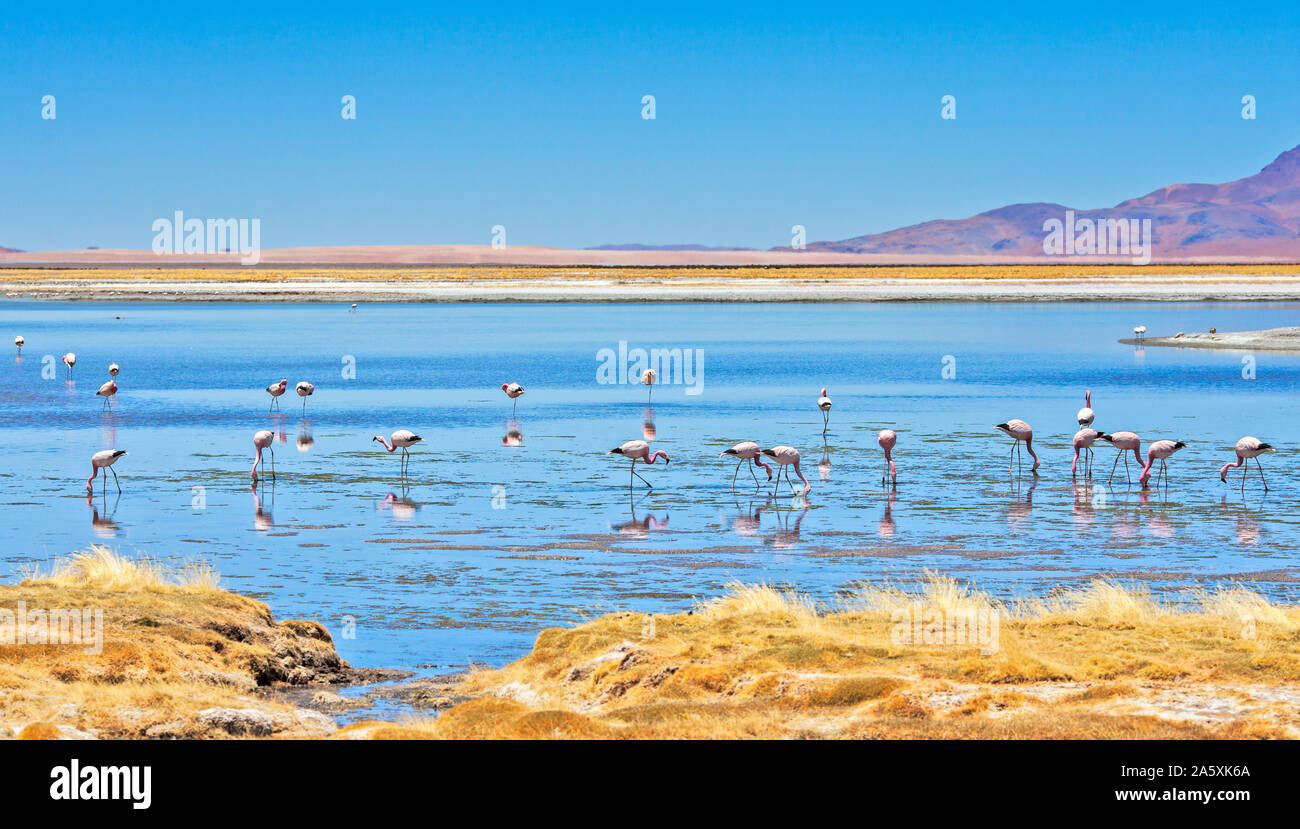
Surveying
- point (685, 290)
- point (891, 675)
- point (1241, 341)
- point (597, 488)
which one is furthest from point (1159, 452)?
point (685, 290)

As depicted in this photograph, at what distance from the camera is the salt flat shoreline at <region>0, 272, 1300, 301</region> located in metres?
90.8

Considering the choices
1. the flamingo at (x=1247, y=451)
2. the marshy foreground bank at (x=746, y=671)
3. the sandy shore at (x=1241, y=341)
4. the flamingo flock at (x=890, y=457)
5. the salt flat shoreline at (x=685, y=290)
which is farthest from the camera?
the salt flat shoreline at (x=685, y=290)

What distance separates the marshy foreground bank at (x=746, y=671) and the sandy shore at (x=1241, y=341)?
35311 mm

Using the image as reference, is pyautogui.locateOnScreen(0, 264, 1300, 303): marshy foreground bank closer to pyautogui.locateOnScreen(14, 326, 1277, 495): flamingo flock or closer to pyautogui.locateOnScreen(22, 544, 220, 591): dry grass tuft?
pyautogui.locateOnScreen(14, 326, 1277, 495): flamingo flock

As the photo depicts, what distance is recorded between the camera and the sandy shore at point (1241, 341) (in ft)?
145

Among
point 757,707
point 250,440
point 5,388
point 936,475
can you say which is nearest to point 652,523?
point 936,475

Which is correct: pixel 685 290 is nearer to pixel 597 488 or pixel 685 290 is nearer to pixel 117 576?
pixel 597 488

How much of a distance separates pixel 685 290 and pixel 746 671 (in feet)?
311

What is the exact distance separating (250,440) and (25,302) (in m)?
84.1

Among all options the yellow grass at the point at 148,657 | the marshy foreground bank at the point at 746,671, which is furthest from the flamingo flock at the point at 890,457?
the yellow grass at the point at 148,657

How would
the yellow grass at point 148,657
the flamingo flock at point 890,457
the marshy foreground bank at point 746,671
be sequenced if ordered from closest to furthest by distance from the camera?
the marshy foreground bank at point 746,671 → the yellow grass at point 148,657 → the flamingo flock at point 890,457

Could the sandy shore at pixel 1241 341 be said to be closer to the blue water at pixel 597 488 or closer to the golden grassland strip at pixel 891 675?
the blue water at pixel 597 488

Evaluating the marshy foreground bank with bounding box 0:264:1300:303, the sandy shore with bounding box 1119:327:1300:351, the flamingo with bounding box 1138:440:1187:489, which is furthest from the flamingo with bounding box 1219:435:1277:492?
the marshy foreground bank with bounding box 0:264:1300:303

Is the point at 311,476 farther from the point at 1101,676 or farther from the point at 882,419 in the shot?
the point at 1101,676
